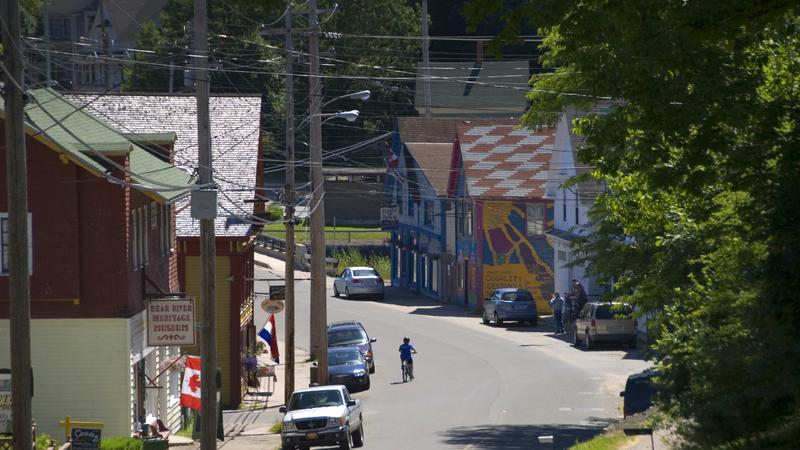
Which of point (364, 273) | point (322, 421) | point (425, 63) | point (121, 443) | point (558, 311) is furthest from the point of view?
point (425, 63)

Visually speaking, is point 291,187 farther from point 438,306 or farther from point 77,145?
point 438,306

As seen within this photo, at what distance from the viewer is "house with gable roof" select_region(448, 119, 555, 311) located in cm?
5597

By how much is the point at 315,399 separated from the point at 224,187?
36.7 feet

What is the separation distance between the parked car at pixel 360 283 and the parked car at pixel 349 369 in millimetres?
23655

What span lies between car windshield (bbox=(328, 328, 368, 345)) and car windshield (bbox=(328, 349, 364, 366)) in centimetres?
229

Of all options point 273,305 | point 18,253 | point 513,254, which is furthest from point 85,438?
point 513,254

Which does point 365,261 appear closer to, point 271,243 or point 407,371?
point 271,243

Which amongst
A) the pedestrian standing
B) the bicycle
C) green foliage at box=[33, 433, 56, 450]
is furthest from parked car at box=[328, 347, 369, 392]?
green foliage at box=[33, 433, 56, 450]

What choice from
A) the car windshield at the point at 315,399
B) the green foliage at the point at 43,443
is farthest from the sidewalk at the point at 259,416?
the green foliage at the point at 43,443

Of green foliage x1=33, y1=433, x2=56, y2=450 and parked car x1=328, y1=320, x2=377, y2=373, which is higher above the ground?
green foliage x1=33, y1=433, x2=56, y2=450

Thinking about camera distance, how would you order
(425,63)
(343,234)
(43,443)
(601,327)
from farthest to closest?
(343,234)
(425,63)
(601,327)
(43,443)

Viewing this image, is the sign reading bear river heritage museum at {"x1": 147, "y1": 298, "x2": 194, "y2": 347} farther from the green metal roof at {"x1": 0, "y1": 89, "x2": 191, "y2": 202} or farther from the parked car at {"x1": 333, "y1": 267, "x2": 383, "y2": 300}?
the parked car at {"x1": 333, "y1": 267, "x2": 383, "y2": 300}

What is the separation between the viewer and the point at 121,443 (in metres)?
23.1

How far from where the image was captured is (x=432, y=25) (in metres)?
91.9
